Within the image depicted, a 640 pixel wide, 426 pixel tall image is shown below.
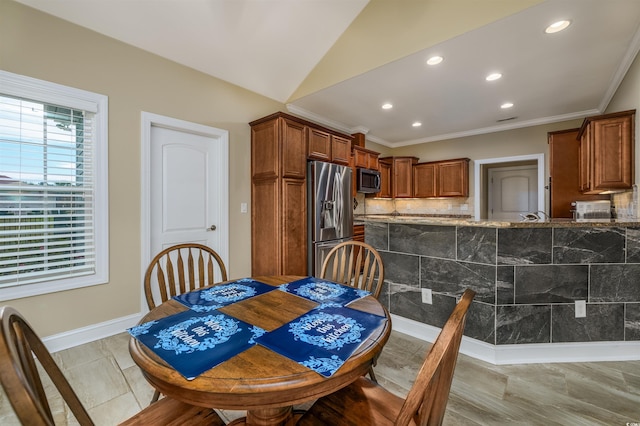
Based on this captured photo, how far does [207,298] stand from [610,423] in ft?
7.56

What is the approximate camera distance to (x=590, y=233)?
2.06 m

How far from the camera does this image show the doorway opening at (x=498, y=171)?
4.68 meters

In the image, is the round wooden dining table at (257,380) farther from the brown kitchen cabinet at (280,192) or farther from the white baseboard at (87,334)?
the brown kitchen cabinet at (280,192)

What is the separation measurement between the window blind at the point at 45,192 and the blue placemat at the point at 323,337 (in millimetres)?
2374

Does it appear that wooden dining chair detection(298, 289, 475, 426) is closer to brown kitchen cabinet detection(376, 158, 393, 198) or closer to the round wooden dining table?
the round wooden dining table

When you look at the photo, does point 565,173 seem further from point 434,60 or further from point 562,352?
point 562,352

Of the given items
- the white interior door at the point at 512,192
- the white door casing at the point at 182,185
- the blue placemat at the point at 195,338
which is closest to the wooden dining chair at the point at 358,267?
the blue placemat at the point at 195,338

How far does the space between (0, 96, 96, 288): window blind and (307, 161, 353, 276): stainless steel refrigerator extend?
221 cm

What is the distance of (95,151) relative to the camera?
95.3 inches

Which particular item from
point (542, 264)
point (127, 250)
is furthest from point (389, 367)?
point (127, 250)

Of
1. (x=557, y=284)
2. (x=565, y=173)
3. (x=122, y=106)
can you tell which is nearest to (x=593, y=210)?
(x=565, y=173)

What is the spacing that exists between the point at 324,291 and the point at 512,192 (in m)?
6.23

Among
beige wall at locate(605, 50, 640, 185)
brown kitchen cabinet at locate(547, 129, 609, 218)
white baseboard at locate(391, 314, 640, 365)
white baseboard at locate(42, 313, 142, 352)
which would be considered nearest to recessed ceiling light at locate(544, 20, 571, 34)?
beige wall at locate(605, 50, 640, 185)

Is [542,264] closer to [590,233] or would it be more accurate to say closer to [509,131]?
[590,233]
